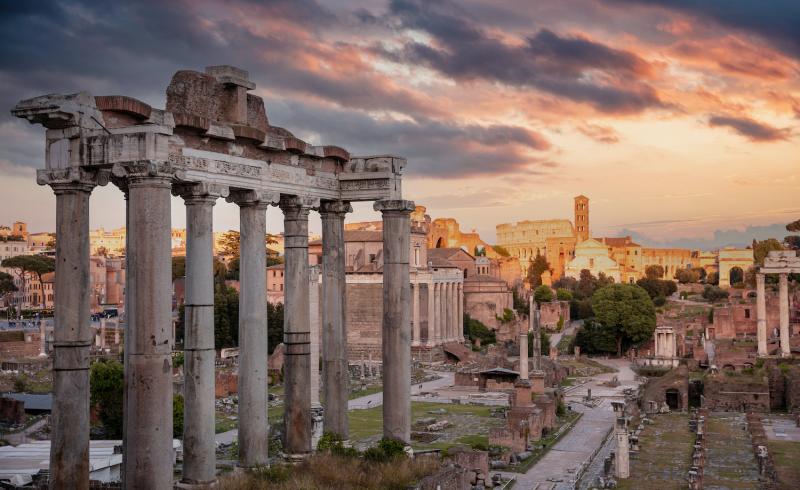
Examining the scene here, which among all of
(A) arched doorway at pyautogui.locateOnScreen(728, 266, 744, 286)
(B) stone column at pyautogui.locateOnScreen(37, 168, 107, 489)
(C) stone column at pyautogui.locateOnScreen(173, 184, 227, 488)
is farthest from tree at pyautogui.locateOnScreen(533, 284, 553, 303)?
(B) stone column at pyautogui.locateOnScreen(37, 168, 107, 489)

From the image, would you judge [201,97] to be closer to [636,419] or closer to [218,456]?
[218,456]

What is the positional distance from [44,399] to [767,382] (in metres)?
33.6

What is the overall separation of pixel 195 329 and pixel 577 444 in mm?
25445

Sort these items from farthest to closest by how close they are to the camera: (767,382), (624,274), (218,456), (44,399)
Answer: (624,274)
(767,382)
(44,399)
(218,456)

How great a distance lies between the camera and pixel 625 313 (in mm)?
71562

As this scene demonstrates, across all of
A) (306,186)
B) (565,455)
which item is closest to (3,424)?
(565,455)

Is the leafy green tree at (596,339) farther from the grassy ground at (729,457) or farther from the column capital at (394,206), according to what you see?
the column capital at (394,206)

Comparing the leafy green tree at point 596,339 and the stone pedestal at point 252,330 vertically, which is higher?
the stone pedestal at point 252,330

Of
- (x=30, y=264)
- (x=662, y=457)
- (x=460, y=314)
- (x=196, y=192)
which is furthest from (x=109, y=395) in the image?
(x=30, y=264)

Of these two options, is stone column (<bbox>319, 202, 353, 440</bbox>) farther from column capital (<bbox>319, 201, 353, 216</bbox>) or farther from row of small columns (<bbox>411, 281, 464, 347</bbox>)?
row of small columns (<bbox>411, 281, 464, 347</bbox>)

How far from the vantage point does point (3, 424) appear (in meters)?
35.7

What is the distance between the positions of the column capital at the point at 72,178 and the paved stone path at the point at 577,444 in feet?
62.4

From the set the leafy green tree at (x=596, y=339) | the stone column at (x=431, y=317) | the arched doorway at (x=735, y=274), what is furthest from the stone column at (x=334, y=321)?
the arched doorway at (x=735, y=274)

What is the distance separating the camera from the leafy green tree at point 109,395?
32.2 meters
